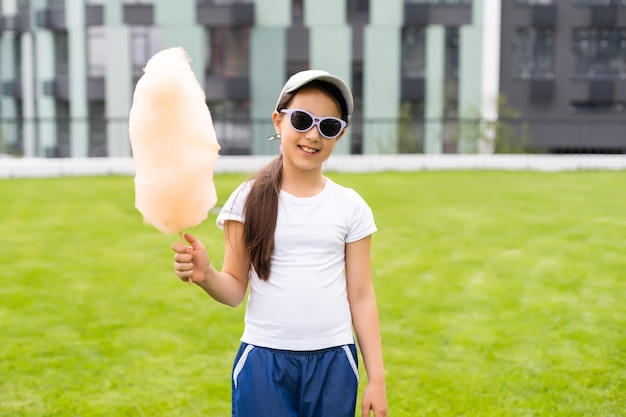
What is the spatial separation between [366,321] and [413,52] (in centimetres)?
2717

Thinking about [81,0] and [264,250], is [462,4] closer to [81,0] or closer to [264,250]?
[81,0]

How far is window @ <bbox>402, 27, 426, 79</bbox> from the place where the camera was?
28.5 m

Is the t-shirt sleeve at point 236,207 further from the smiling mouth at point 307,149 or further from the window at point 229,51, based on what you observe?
the window at point 229,51

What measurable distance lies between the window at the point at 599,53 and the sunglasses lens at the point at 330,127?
98.6ft

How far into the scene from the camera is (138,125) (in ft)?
6.20

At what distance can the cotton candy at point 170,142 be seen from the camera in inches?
73.9

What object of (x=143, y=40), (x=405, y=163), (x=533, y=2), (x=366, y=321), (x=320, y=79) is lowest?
(x=405, y=163)

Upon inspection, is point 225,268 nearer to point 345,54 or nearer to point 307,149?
point 307,149

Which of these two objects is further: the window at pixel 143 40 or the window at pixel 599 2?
the window at pixel 599 2

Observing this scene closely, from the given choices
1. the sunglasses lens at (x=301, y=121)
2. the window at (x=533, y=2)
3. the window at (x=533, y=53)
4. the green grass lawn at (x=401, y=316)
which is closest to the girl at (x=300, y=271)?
the sunglasses lens at (x=301, y=121)

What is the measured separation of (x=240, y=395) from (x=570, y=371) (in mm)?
2955

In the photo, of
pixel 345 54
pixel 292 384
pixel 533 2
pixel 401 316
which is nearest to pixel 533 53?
pixel 533 2

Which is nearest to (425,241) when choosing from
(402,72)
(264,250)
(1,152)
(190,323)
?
(190,323)

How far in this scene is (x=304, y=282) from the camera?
2168 millimetres
